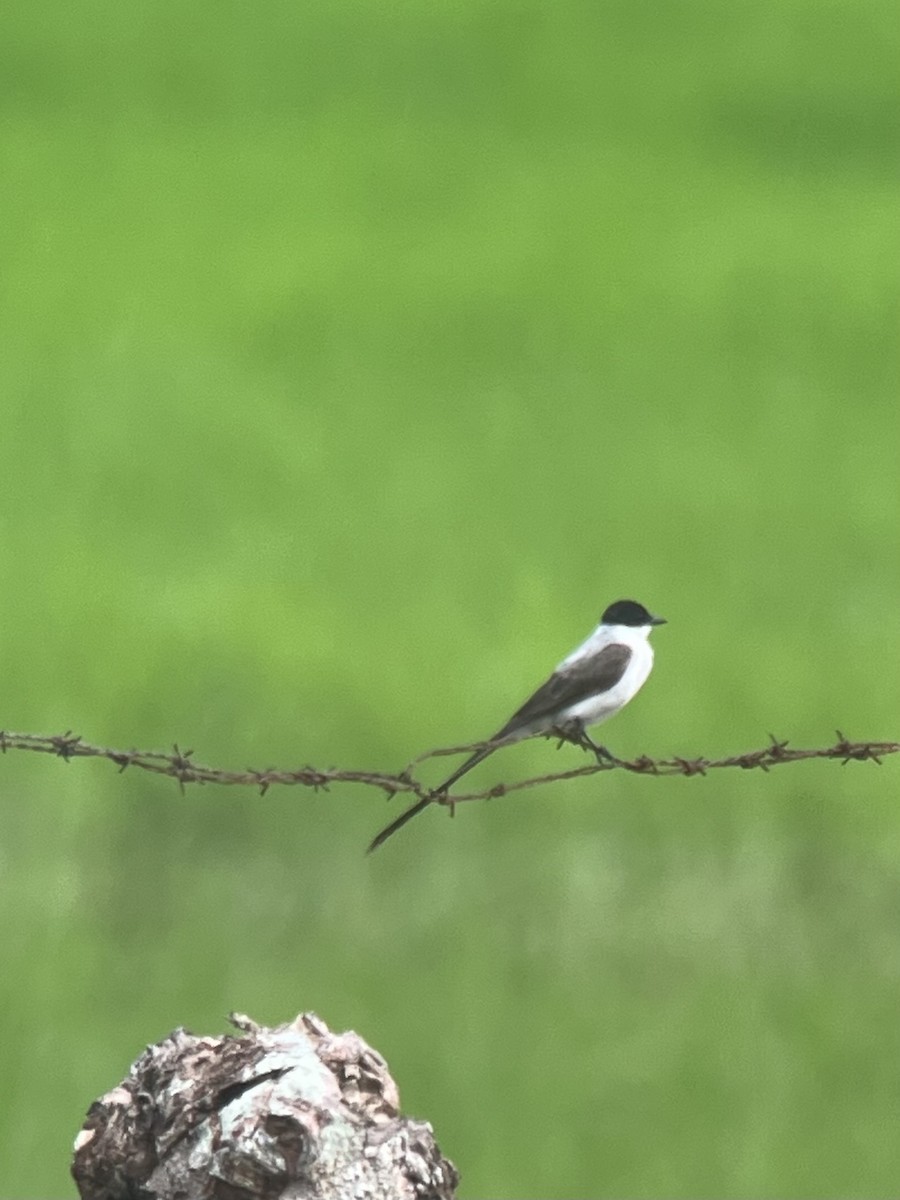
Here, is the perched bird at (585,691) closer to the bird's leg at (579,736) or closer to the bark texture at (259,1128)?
the bird's leg at (579,736)

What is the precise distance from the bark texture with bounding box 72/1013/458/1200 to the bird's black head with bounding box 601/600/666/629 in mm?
1508

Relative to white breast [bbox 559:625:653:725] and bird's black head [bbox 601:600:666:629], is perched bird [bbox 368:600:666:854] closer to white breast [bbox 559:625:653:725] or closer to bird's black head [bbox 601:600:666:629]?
white breast [bbox 559:625:653:725]

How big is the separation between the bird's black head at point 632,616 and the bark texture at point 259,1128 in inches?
59.4

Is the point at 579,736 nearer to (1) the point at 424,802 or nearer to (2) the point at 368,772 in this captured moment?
(1) the point at 424,802

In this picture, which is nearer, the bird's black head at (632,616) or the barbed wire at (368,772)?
the barbed wire at (368,772)

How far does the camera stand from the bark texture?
11.0 feet

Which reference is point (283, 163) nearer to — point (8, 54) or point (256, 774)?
point (8, 54)

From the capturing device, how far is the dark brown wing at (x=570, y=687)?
14.8 feet

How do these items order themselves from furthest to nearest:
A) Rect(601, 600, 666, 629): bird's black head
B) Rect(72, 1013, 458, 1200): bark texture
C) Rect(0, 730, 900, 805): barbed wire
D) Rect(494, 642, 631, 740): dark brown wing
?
1. Rect(601, 600, 666, 629): bird's black head
2. Rect(494, 642, 631, 740): dark brown wing
3. Rect(0, 730, 900, 805): barbed wire
4. Rect(72, 1013, 458, 1200): bark texture

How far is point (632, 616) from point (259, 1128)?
1.85 m

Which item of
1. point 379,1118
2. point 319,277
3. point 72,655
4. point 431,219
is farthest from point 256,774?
point 431,219

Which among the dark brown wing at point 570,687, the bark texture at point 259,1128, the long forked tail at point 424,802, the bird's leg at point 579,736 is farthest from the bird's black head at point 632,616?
the bark texture at point 259,1128

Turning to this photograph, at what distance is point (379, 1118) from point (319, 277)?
7113 mm

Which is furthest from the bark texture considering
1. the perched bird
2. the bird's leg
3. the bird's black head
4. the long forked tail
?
the bird's black head
